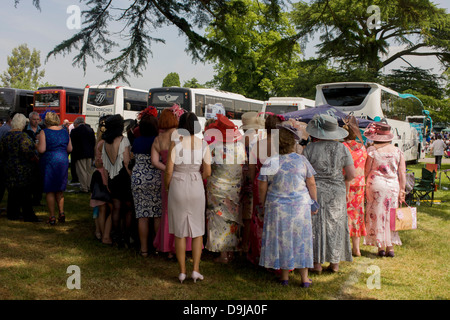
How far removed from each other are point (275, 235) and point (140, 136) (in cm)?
215

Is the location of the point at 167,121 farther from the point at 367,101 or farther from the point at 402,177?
the point at 367,101

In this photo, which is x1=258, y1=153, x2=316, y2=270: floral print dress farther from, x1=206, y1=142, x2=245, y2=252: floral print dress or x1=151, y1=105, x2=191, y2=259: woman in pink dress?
x1=151, y1=105, x2=191, y2=259: woman in pink dress

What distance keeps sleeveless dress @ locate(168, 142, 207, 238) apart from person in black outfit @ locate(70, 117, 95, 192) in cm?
566

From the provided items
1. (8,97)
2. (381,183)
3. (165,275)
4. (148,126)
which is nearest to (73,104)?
(8,97)

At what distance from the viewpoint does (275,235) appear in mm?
4191

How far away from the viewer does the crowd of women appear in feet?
13.8

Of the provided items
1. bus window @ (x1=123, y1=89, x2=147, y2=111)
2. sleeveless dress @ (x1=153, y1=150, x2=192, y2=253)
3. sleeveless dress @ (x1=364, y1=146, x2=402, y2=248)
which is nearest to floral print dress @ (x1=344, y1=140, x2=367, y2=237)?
sleeveless dress @ (x1=364, y1=146, x2=402, y2=248)

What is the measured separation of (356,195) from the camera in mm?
5504

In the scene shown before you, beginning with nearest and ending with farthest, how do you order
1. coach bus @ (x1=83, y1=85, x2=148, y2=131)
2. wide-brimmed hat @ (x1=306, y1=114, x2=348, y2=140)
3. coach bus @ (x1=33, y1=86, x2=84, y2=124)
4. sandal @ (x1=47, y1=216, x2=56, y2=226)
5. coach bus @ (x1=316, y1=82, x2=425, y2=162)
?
wide-brimmed hat @ (x1=306, y1=114, x2=348, y2=140), sandal @ (x1=47, y1=216, x2=56, y2=226), coach bus @ (x1=316, y1=82, x2=425, y2=162), coach bus @ (x1=83, y1=85, x2=148, y2=131), coach bus @ (x1=33, y1=86, x2=84, y2=124)

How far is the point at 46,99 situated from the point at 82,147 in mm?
20053

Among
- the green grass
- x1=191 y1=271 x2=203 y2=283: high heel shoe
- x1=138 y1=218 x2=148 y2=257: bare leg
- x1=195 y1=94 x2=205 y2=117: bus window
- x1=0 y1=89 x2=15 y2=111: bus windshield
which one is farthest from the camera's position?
x1=0 y1=89 x2=15 y2=111: bus windshield

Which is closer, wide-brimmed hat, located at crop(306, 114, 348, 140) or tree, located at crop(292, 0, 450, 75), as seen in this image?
wide-brimmed hat, located at crop(306, 114, 348, 140)

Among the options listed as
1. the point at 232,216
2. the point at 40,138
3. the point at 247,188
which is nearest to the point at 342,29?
the point at 247,188
